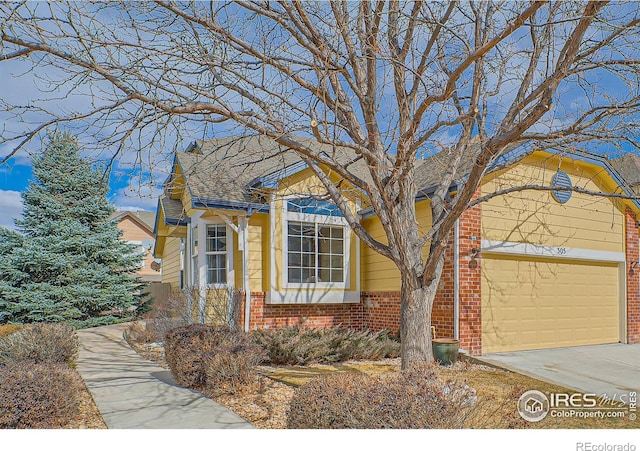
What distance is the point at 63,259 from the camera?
17.1 metres

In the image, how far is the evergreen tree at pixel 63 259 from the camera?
16547mm

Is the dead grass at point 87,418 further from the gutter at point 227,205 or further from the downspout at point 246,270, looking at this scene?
the gutter at point 227,205

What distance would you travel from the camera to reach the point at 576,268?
1176 cm

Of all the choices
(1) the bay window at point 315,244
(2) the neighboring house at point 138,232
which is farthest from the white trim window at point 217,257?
(2) the neighboring house at point 138,232

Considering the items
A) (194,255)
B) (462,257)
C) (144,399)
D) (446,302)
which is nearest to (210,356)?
(144,399)

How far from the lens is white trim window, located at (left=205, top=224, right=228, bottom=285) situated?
12.1 metres

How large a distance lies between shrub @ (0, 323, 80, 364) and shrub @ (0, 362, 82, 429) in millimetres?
2135

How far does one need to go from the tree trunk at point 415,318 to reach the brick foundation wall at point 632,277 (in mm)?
8564

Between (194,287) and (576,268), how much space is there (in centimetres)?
895

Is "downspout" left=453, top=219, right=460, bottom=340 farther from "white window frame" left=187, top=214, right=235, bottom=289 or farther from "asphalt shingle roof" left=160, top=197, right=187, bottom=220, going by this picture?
"asphalt shingle roof" left=160, top=197, right=187, bottom=220

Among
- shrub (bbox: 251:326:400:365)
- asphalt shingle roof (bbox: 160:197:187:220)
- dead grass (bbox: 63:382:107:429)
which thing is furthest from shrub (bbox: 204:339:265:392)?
asphalt shingle roof (bbox: 160:197:187:220)

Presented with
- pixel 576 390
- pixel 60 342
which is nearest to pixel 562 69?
pixel 576 390

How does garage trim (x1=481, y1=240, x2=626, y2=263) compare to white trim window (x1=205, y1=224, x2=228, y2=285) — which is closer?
garage trim (x1=481, y1=240, x2=626, y2=263)
